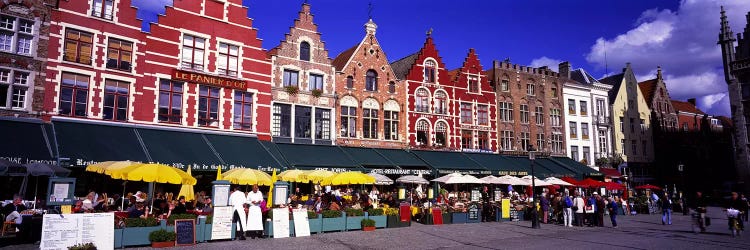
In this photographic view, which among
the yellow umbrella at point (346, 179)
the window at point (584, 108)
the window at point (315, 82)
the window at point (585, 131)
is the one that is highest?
the window at point (584, 108)

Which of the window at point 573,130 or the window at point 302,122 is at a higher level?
the window at point 573,130

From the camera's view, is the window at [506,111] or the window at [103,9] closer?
the window at [103,9]

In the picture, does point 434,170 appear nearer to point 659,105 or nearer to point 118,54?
point 118,54

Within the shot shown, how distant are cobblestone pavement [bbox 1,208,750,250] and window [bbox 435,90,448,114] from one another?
13572 mm

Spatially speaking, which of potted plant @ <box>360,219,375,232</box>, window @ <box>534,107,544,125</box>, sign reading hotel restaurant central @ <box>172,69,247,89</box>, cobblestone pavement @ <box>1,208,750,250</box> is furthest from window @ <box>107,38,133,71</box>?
window @ <box>534,107,544,125</box>

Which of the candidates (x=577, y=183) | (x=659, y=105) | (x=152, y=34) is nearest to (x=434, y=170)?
(x=577, y=183)

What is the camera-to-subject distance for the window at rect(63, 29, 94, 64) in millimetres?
20188

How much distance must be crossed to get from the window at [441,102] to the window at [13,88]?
22.8 m

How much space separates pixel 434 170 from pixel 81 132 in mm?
18168

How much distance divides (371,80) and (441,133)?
6.45m

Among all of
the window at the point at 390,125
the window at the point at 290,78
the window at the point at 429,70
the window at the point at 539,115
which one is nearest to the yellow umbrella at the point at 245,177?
the window at the point at 290,78

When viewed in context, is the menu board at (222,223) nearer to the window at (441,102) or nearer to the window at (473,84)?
the window at (441,102)

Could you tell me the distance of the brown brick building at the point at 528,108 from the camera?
3641 centimetres

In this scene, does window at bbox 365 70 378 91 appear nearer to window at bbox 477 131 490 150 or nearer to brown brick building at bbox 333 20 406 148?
brown brick building at bbox 333 20 406 148
